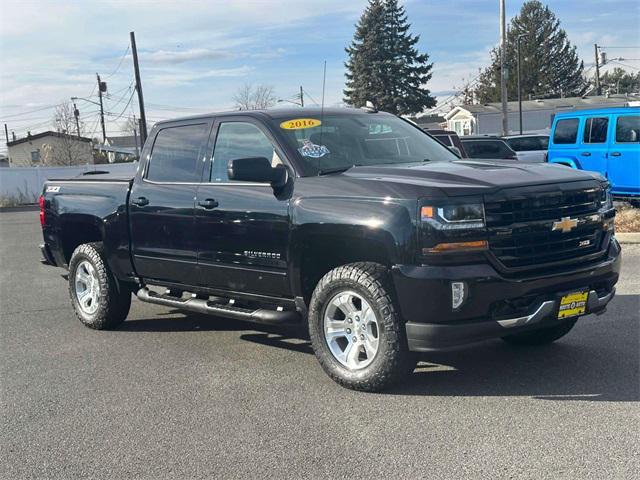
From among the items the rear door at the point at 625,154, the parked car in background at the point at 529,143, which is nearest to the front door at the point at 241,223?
the rear door at the point at 625,154

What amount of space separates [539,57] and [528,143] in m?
66.2

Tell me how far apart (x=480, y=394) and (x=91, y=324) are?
415 cm

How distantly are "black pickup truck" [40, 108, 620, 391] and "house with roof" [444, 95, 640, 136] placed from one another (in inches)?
2314

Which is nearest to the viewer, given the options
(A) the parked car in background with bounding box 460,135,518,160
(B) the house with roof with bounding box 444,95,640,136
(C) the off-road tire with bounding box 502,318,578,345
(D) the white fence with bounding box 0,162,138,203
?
(C) the off-road tire with bounding box 502,318,578,345

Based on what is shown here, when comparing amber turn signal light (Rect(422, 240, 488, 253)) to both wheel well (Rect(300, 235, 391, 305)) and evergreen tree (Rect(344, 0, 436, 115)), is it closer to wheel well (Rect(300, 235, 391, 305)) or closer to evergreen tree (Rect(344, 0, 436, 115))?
wheel well (Rect(300, 235, 391, 305))

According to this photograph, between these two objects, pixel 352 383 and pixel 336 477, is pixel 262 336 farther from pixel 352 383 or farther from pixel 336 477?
pixel 336 477

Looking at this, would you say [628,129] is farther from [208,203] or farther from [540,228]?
[208,203]

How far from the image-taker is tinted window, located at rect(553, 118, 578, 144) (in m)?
14.9

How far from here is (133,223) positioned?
21.7ft

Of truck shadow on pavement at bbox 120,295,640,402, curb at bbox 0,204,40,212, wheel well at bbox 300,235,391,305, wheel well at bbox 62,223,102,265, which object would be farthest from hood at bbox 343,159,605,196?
curb at bbox 0,204,40,212

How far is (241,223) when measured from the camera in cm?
560

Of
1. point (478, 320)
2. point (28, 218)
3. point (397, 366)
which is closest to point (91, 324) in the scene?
point (397, 366)

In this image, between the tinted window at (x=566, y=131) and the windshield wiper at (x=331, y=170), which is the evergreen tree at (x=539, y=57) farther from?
the windshield wiper at (x=331, y=170)

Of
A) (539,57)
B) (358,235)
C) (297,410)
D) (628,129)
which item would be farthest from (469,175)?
(539,57)
